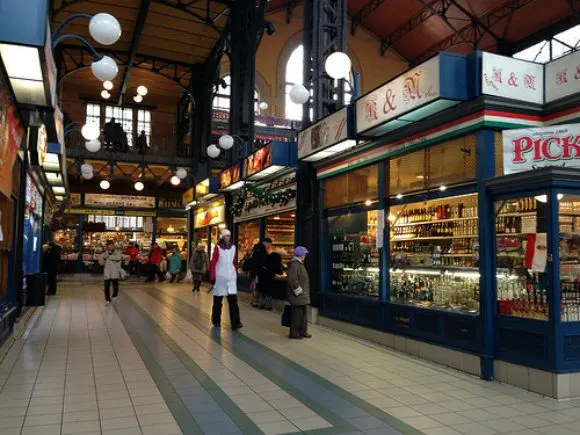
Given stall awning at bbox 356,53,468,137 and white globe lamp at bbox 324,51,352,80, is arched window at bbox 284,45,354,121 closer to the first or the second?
white globe lamp at bbox 324,51,352,80

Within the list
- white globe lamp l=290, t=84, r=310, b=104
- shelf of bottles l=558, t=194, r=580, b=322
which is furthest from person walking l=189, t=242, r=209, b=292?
shelf of bottles l=558, t=194, r=580, b=322

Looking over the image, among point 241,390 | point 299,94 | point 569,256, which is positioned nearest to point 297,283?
point 241,390

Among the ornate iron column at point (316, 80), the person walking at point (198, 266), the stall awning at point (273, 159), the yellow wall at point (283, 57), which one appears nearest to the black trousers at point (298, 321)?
the ornate iron column at point (316, 80)

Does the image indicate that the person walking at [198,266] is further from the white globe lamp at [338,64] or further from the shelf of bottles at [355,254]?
the white globe lamp at [338,64]

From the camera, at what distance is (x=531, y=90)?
564 centimetres

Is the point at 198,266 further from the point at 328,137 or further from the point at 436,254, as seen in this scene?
the point at 436,254

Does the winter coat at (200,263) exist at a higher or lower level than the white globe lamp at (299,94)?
lower

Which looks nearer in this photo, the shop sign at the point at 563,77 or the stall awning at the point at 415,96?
the shop sign at the point at 563,77

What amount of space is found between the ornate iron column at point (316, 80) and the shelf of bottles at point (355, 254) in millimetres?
560

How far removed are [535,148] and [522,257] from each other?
111 cm

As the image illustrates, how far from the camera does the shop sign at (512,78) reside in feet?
17.9

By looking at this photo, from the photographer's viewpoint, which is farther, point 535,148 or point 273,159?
point 273,159

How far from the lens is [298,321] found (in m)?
7.64

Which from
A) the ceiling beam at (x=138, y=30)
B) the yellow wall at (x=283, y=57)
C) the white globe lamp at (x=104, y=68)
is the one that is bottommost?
the white globe lamp at (x=104, y=68)
